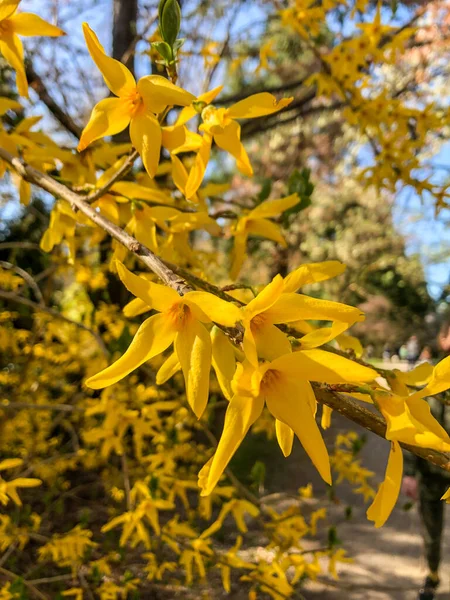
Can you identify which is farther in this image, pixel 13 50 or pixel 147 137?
pixel 13 50

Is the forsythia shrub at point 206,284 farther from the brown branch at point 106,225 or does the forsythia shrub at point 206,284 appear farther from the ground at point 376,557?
the ground at point 376,557

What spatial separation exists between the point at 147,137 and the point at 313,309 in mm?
303

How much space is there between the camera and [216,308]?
0.38 metres

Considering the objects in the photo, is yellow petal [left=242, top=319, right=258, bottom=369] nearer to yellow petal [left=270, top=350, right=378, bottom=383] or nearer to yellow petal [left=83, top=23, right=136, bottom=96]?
yellow petal [left=270, top=350, right=378, bottom=383]

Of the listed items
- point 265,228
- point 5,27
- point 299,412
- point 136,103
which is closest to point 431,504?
point 265,228

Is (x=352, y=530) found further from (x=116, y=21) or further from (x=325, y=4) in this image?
(x=116, y=21)

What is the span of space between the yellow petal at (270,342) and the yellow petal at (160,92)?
27cm

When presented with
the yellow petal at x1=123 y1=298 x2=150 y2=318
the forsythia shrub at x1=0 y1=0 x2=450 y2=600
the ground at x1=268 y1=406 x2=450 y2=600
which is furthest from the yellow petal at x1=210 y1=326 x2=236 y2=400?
the ground at x1=268 y1=406 x2=450 y2=600

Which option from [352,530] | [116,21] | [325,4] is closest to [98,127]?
[325,4]

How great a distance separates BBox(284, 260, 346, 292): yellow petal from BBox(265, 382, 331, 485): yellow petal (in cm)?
8

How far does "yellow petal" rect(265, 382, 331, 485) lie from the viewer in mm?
388

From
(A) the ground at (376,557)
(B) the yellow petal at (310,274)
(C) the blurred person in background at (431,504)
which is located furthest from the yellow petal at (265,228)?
(A) the ground at (376,557)

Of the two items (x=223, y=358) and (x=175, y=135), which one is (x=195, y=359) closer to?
(x=223, y=358)

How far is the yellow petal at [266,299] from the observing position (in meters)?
0.37
